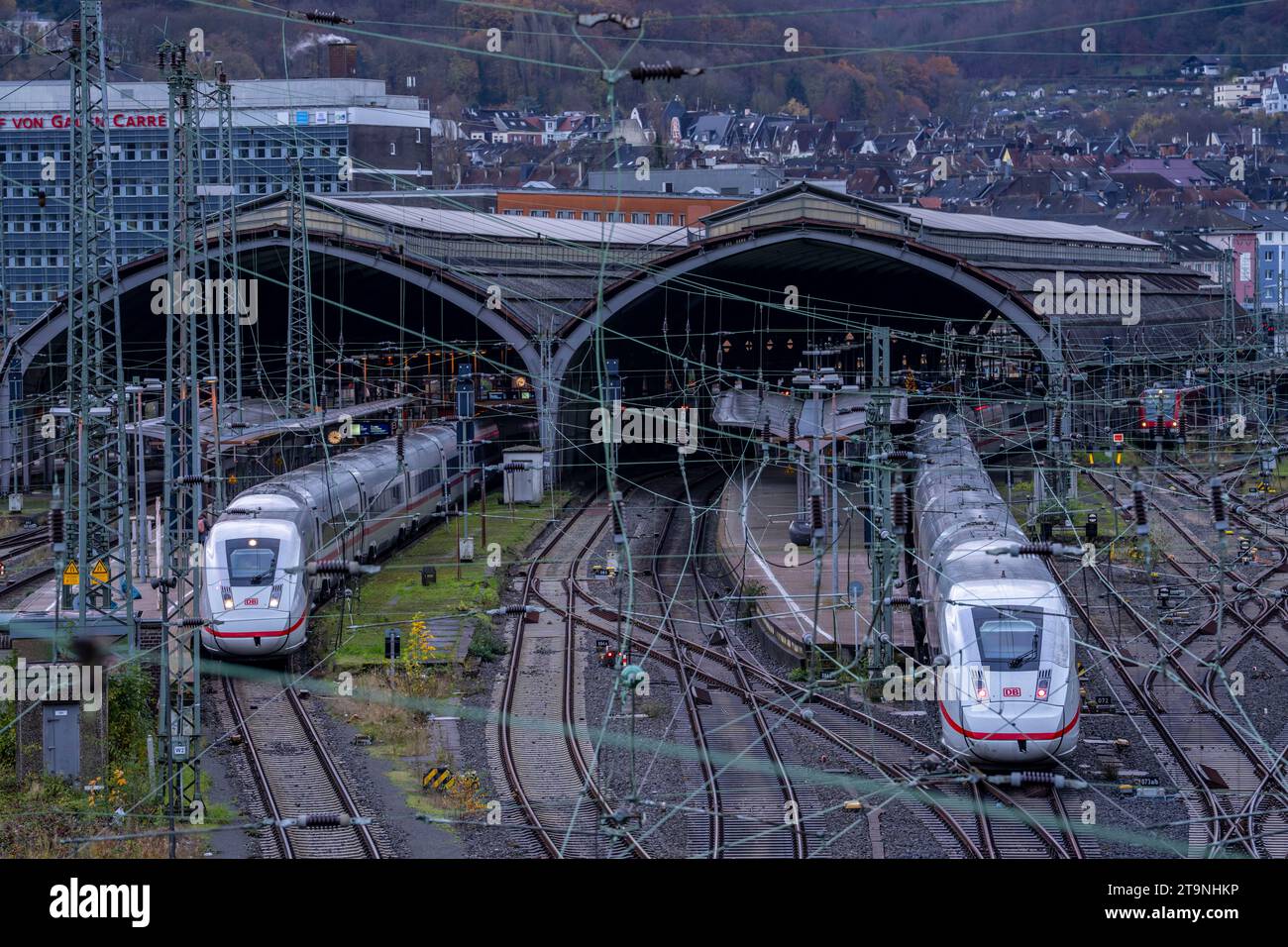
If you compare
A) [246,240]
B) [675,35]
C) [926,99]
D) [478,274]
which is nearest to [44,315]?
[246,240]

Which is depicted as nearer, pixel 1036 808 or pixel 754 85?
pixel 1036 808

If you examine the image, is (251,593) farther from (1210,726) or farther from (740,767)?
(1210,726)

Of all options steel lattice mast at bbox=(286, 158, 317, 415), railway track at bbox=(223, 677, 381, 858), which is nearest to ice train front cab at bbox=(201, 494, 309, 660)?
railway track at bbox=(223, 677, 381, 858)

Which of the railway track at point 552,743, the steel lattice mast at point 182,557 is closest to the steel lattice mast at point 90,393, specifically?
the steel lattice mast at point 182,557

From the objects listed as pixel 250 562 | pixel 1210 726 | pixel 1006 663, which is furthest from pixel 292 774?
pixel 1210 726

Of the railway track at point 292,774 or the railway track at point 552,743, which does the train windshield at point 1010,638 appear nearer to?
the railway track at point 552,743

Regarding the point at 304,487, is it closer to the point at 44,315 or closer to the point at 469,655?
the point at 469,655
